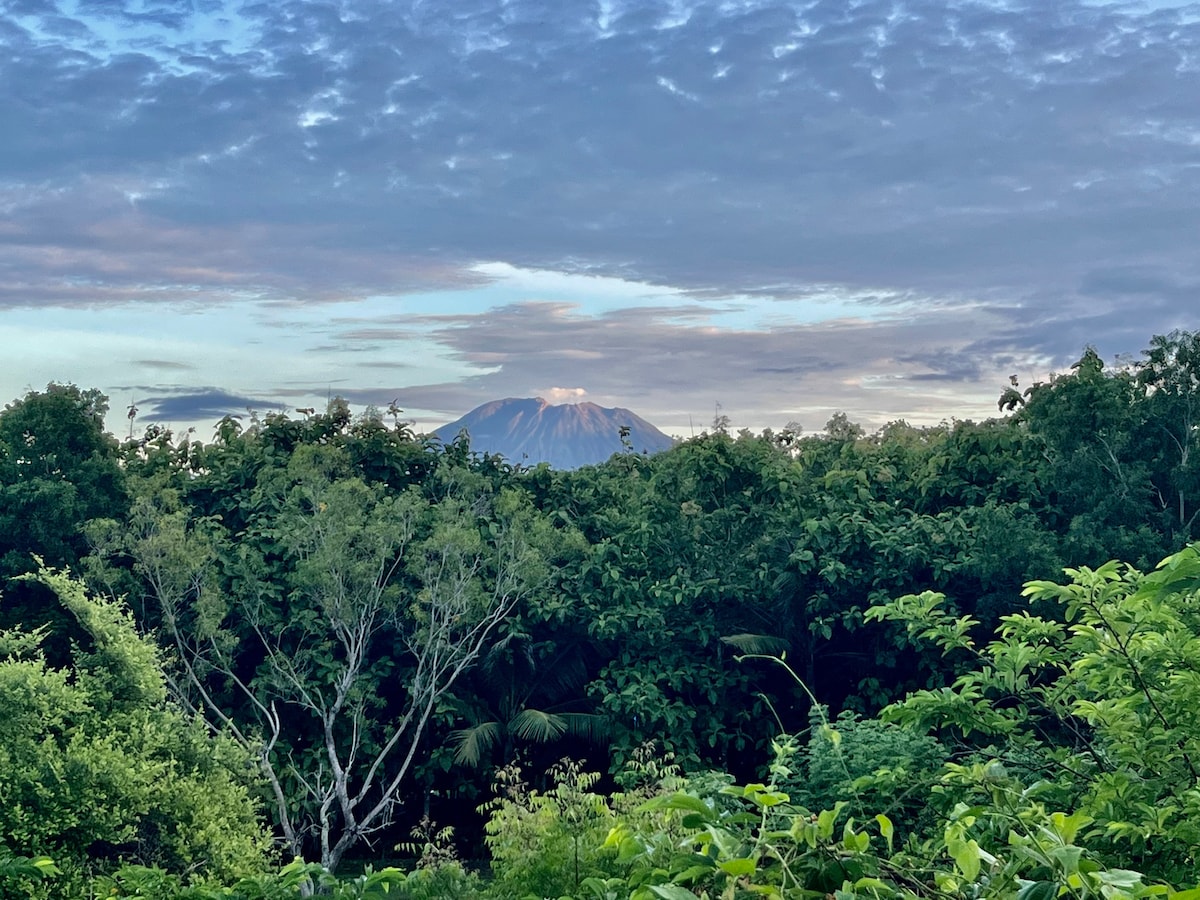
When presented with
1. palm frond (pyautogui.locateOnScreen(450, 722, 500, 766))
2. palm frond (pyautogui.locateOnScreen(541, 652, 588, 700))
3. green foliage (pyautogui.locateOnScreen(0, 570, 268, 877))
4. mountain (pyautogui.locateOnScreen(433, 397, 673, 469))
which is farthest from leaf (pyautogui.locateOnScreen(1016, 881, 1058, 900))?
mountain (pyautogui.locateOnScreen(433, 397, 673, 469))

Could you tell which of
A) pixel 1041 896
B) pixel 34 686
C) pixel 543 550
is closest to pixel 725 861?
pixel 1041 896

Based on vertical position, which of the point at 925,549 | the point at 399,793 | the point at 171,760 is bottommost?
the point at 399,793

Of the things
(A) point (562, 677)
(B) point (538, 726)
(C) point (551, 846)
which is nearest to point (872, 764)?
(C) point (551, 846)

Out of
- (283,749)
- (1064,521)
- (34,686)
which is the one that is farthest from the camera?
(1064,521)

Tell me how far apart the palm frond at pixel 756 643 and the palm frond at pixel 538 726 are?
2.28 metres

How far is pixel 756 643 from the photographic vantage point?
13367 mm

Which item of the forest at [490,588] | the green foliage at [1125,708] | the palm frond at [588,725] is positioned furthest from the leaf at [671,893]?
the palm frond at [588,725]

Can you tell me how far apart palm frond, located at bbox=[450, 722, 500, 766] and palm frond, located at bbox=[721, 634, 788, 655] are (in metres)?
3.13

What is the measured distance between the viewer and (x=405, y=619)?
1402cm

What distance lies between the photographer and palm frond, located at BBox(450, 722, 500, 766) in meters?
13.2

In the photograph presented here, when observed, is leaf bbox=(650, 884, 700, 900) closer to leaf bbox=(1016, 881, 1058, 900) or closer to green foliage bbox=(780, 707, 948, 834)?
leaf bbox=(1016, 881, 1058, 900)

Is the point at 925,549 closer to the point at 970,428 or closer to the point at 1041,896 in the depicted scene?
the point at 970,428

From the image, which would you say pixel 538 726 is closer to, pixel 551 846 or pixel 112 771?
pixel 112 771

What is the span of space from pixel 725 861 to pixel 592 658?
13.9m
